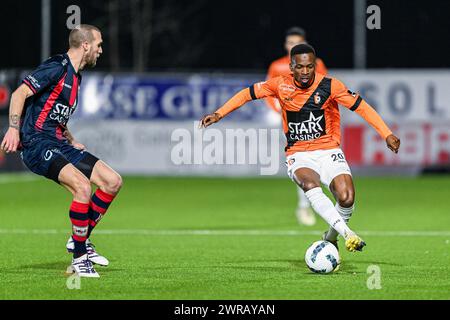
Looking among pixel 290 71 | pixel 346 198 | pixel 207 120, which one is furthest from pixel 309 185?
pixel 290 71

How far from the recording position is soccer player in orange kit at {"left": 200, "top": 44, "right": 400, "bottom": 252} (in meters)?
11.0

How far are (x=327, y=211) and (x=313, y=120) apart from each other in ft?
3.59

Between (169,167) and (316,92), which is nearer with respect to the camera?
(316,92)

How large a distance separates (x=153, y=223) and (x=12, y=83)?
10.7 metres

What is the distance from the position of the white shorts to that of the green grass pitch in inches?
35.0

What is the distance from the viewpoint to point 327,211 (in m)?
10.6

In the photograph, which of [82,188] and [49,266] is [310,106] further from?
[49,266]

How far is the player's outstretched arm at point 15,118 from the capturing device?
9.85 metres

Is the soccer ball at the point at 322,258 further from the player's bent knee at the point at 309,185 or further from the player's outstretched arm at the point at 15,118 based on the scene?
the player's outstretched arm at the point at 15,118

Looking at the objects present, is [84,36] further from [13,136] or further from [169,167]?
[169,167]

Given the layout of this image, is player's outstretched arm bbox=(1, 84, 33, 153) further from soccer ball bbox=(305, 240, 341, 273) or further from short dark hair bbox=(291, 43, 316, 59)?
soccer ball bbox=(305, 240, 341, 273)

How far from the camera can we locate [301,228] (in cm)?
1530
